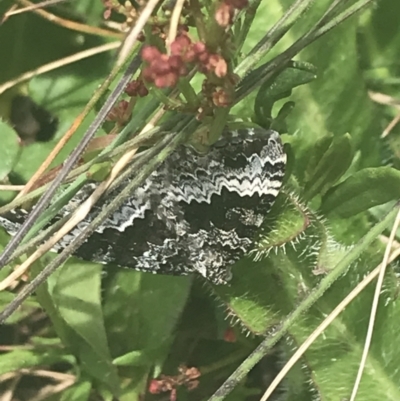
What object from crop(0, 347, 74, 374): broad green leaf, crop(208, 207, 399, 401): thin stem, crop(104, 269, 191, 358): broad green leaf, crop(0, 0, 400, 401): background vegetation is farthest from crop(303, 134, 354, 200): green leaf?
crop(0, 347, 74, 374): broad green leaf

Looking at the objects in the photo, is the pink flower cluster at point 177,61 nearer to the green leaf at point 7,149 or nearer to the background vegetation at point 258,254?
the background vegetation at point 258,254

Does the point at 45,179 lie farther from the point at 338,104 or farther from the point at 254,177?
the point at 338,104

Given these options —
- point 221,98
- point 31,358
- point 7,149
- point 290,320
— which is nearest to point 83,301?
point 31,358

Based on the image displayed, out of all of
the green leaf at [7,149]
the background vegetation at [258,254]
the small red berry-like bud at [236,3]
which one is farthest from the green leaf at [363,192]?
the green leaf at [7,149]

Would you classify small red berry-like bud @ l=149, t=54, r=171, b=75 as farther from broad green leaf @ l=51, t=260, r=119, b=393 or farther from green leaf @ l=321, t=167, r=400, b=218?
broad green leaf @ l=51, t=260, r=119, b=393

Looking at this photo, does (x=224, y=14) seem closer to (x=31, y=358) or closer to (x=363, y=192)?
(x=363, y=192)
